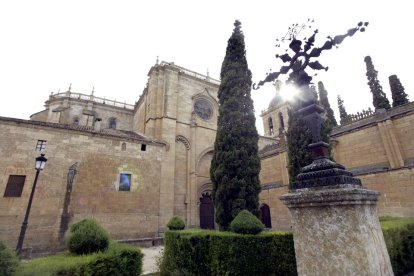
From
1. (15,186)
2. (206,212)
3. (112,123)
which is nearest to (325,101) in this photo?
(206,212)

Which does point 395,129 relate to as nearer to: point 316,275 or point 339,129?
point 339,129

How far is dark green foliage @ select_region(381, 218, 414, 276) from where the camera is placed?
5797mm

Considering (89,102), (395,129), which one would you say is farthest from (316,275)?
(89,102)

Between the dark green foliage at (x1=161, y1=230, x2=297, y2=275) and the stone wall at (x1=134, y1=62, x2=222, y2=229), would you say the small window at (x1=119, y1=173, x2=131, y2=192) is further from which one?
the dark green foliage at (x1=161, y1=230, x2=297, y2=275)

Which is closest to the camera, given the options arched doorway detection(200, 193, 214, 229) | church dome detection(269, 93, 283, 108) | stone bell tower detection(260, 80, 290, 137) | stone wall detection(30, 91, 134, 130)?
arched doorway detection(200, 193, 214, 229)

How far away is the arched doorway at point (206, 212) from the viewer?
20.9 metres

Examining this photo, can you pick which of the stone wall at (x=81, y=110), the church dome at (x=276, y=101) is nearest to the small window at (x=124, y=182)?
the stone wall at (x=81, y=110)

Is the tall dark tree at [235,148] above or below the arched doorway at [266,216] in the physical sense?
above

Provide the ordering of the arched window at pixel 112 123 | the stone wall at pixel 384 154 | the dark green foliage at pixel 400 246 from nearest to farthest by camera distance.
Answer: the dark green foliage at pixel 400 246, the stone wall at pixel 384 154, the arched window at pixel 112 123

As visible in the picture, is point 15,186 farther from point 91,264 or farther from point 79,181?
point 91,264

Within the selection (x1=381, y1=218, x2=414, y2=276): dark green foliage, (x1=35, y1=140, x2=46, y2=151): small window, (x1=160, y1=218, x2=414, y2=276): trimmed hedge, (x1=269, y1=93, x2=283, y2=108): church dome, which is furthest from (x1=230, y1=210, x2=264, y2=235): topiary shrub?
(x1=269, y1=93, x2=283, y2=108): church dome

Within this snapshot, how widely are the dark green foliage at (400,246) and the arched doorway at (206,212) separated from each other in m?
16.0

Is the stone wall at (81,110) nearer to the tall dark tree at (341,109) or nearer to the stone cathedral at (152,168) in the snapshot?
the stone cathedral at (152,168)

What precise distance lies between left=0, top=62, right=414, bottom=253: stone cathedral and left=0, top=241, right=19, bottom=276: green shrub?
36.6 ft
